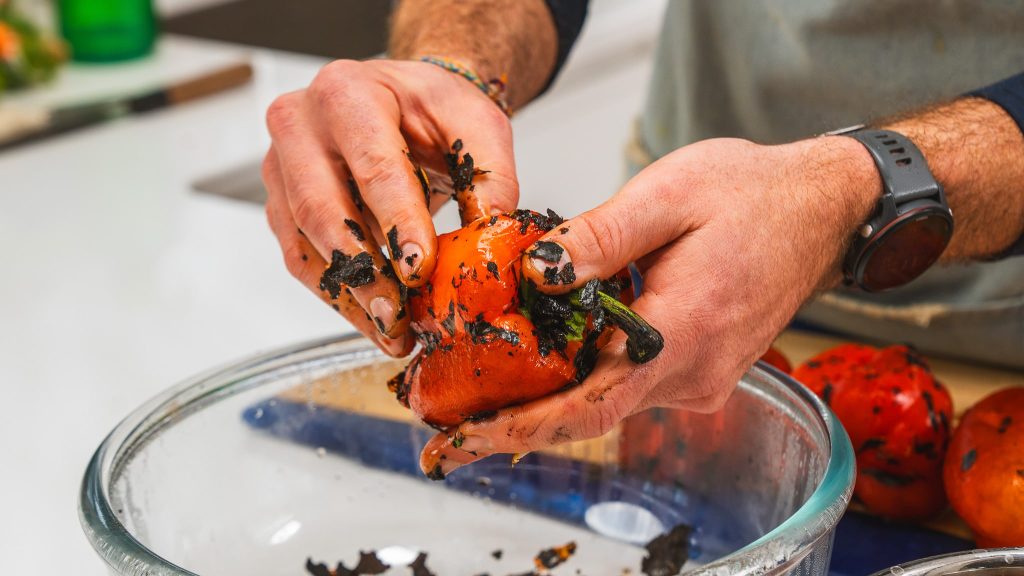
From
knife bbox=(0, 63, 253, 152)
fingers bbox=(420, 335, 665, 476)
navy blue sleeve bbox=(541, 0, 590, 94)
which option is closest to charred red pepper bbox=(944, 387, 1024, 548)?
fingers bbox=(420, 335, 665, 476)

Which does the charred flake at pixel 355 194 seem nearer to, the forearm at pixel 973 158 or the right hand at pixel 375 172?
the right hand at pixel 375 172

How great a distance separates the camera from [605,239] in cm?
59

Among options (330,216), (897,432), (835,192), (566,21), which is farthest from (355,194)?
(566,21)

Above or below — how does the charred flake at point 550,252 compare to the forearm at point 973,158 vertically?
above

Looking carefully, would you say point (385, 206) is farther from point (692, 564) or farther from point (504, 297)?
point (692, 564)

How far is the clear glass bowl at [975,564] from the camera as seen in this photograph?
0.59 m

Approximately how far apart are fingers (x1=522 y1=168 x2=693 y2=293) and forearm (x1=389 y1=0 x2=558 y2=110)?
385 millimetres

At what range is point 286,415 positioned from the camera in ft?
2.76

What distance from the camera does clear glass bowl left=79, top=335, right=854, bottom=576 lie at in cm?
75

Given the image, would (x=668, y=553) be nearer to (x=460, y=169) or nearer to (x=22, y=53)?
(x=460, y=169)

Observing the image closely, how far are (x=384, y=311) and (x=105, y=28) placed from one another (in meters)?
1.63

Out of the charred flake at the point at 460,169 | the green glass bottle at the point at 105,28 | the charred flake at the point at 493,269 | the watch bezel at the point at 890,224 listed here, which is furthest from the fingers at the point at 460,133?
the green glass bottle at the point at 105,28

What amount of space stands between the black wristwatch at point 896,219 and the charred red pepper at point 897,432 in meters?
0.08

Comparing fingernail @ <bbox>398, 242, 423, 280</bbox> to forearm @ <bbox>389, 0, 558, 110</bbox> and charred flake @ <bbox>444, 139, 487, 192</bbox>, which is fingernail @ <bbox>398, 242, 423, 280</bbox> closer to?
charred flake @ <bbox>444, 139, 487, 192</bbox>
